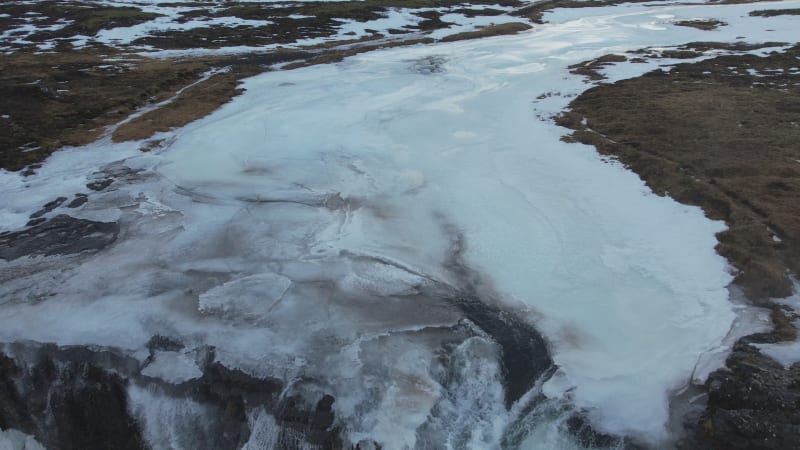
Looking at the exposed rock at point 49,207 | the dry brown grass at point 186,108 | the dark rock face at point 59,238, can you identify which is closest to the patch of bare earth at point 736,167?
the dark rock face at point 59,238

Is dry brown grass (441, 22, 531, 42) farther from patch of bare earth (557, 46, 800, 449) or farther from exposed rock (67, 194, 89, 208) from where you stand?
exposed rock (67, 194, 89, 208)

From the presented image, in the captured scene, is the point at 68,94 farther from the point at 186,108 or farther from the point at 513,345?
the point at 513,345

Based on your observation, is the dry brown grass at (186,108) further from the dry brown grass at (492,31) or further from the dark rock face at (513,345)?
the dry brown grass at (492,31)

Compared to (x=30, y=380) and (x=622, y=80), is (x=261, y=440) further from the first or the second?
(x=622, y=80)

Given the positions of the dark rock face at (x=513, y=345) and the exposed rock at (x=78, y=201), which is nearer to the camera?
the dark rock face at (x=513, y=345)

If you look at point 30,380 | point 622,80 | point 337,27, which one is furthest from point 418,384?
point 337,27

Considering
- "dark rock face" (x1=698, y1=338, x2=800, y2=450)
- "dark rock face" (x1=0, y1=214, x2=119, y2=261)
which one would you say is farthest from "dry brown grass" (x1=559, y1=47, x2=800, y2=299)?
"dark rock face" (x1=0, y1=214, x2=119, y2=261)
